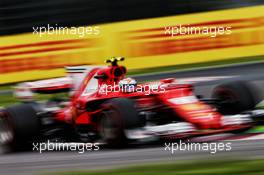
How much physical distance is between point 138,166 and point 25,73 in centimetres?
962

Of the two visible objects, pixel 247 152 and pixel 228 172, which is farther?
pixel 247 152

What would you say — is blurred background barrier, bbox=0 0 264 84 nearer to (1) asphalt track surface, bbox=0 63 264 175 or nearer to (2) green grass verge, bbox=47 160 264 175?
(1) asphalt track surface, bbox=0 63 264 175

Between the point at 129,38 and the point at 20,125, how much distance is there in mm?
7068

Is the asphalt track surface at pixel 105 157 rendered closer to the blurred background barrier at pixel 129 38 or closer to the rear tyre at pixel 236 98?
the rear tyre at pixel 236 98

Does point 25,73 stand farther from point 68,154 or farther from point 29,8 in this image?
point 68,154

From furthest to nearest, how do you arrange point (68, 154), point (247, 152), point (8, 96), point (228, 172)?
point (8, 96) → point (68, 154) → point (247, 152) → point (228, 172)

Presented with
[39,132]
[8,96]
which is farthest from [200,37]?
[39,132]

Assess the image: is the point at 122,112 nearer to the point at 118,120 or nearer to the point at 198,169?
the point at 118,120

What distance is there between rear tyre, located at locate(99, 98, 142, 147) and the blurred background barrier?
735 cm

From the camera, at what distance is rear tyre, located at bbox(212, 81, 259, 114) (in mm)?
9562

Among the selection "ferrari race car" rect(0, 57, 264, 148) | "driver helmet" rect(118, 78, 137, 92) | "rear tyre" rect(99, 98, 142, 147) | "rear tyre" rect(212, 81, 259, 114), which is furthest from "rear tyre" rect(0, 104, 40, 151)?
"rear tyre" rect(212, 81, 259, 114)

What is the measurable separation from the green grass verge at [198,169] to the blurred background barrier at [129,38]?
9.41 metres

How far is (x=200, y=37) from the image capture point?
53.2 ft

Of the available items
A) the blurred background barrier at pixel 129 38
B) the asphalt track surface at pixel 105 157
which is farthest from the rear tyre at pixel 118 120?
the blurred background barrier at pixel 129 38
